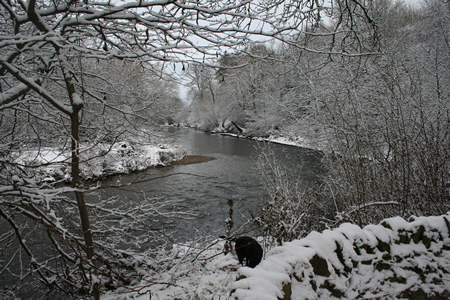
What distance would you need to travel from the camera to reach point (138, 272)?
150 inches

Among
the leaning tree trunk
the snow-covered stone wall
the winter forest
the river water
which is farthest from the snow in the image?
the river water

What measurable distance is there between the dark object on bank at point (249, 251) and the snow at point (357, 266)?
2.04 meters

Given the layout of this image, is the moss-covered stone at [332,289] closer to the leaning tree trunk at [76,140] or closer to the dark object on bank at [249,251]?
the leaning tree trunk at [76,140]

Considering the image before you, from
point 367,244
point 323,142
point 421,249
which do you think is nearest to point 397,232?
point 421,249

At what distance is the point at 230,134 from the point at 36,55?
2994 centimetres

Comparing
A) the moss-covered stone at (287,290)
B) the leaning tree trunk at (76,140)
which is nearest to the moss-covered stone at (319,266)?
the moss-covered stone at (287,290)

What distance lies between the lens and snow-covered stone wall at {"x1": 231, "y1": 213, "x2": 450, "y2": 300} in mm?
1164

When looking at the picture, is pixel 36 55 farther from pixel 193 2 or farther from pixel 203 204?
pixel 203 204

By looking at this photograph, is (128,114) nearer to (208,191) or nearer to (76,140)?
(76,140)

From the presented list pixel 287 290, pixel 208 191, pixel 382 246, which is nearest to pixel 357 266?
pixel 382 246

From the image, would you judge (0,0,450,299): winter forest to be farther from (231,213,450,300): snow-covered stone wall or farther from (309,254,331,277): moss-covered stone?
(309,254,331,277): moss-covered stone

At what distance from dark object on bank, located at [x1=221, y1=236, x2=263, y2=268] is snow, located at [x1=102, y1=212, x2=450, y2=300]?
2.04 meters

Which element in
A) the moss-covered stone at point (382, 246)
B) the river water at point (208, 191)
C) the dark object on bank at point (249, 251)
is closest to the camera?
the moss-covered stone at point (382, 246)

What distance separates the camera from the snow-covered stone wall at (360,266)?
1164mm
